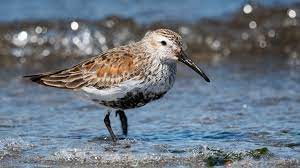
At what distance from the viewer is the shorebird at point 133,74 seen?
7426 mm

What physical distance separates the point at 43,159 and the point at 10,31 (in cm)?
589

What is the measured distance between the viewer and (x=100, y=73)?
7691 millimetres

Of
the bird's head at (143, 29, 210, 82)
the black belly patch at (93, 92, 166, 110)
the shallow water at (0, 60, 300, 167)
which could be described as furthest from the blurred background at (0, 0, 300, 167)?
the bird's head at (143, 29, 210, 82)

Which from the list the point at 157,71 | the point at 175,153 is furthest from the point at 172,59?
the point at 175,153

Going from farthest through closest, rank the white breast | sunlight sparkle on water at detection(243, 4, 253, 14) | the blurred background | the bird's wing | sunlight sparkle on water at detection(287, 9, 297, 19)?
sunlight sparkle on water at detection(243, 4, 253, 14)
sunlight sparkle on water at detection(287, 9, 297, 19)
the bird's wing
the white breast
the blurred background

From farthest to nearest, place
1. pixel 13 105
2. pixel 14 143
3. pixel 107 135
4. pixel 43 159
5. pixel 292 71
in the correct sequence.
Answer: pixel 292 71 < pixel 13 105 < pixel 107 135 < pixel 14 143 < pixel 43 159

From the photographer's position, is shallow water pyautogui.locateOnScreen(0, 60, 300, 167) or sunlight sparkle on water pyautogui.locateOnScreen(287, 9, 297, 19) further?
sunlight sparkle on water pyautogui.locateOnScreen(287, 9, 297, 19)

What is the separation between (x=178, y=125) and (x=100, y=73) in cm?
118

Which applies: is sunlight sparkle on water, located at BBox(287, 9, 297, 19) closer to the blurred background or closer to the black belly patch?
the blurred background

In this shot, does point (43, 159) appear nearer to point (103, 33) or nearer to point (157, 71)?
point (157, 71)

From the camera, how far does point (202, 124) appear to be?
27.3 ft

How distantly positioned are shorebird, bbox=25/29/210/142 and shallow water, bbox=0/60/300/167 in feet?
1.46

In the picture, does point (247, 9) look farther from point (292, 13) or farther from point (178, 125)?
point (178, 125)

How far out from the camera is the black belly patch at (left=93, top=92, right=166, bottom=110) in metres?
7.42
